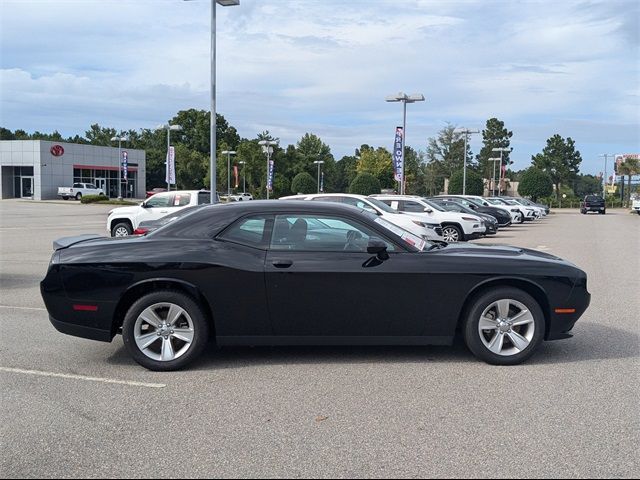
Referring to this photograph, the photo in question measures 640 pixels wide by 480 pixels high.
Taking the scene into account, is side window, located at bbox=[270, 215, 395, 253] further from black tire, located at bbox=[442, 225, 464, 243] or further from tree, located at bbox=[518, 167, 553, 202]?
tree, located at bbox=[518, 167, 553, 202]

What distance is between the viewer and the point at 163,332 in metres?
5.52

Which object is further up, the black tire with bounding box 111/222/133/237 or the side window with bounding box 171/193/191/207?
the side window with bounding box 171/193/191/207

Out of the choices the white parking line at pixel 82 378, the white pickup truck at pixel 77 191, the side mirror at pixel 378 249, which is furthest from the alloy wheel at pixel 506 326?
the white pickup truck at pixel 77 191

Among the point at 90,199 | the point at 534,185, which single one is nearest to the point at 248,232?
the point at 90,199

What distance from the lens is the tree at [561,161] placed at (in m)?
97.0

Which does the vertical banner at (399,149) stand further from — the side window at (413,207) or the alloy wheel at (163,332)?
the alloy wheel at (163,332)

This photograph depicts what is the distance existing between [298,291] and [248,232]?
0.72 metres

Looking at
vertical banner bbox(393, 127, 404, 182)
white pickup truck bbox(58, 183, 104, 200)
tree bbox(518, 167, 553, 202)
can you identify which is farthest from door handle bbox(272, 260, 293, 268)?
tree bbox(518, 167, 553, 202)

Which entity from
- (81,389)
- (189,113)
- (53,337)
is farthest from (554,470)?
(189,113)

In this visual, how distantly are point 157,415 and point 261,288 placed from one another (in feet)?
4.71

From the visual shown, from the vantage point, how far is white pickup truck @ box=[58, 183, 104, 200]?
6244cm

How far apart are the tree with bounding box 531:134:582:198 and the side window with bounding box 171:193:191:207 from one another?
88.3 m

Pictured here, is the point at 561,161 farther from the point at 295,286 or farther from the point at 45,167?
the point at 295,286

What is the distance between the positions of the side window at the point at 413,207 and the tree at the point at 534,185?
179ft
